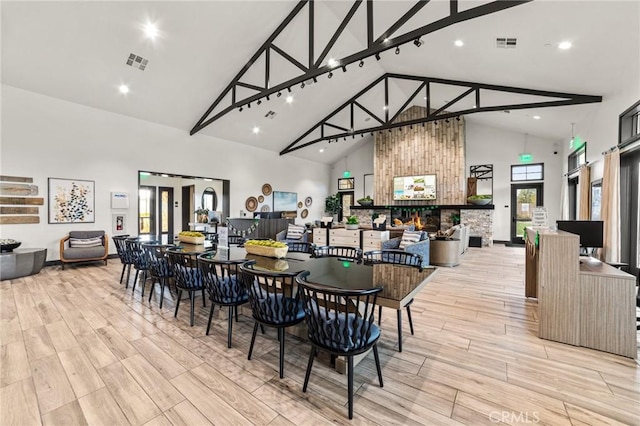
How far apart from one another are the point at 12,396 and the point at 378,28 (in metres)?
7.07

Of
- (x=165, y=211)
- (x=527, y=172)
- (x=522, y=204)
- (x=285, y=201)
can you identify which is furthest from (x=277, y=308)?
(x=527, y=172)

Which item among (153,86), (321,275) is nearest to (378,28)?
(153,86)

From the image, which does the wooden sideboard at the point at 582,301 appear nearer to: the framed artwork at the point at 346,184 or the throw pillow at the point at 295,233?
the throw pillow at the point at 295,233

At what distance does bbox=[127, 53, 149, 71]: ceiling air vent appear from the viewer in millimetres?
5274

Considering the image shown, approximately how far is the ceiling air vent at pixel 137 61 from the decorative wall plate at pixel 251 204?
17.0 feet

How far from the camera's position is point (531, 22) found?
3.67 metres

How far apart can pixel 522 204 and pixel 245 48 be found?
33.4 feet

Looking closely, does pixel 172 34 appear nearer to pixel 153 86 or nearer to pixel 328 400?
pixel 153 86

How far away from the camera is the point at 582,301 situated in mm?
2682

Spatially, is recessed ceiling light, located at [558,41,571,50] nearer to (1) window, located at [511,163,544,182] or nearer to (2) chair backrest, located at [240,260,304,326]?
(2) chair backrest, located at [240,260,304,326]

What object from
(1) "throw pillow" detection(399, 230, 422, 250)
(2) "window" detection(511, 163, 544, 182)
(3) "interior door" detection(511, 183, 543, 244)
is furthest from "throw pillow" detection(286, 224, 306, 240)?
(2) "window" detection(511, 163, 544, 182)

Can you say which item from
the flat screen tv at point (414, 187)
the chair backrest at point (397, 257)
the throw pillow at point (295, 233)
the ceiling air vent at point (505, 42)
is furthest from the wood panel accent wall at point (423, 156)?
the chair backrest at point (397, 257)

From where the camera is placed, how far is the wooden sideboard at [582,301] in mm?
2512

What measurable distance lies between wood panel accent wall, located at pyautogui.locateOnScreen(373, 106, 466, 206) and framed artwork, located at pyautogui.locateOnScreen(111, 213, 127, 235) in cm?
895
